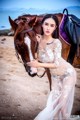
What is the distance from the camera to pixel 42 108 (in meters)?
2.82

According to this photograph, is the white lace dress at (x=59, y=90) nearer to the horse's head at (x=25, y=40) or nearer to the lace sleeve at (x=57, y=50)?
the lace sleeve at (x=57, y=50)

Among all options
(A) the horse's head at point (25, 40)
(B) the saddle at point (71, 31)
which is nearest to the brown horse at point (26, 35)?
(A) the horse's head at point (25, 40)

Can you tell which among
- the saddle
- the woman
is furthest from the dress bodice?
the saddle

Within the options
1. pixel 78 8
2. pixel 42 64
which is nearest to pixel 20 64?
pixel 42 64

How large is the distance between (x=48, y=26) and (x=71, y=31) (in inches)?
8.8

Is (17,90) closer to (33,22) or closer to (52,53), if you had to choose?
(52,53)

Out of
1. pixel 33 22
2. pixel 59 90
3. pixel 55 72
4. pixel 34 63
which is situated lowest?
pixel 59 90

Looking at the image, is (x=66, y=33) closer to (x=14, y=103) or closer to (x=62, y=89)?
(x=62, y=89)

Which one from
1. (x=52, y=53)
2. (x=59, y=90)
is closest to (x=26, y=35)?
(x=52, y=53)

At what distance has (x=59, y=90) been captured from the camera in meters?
2.81

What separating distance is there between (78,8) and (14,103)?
1.00 metres

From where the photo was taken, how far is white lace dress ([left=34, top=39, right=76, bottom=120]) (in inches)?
109

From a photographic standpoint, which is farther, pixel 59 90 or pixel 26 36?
pixel 59 90

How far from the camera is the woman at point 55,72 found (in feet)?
8.96
